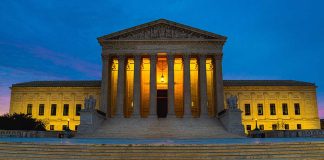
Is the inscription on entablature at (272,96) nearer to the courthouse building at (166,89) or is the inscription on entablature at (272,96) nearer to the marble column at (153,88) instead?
the courthouse building at (166,89)

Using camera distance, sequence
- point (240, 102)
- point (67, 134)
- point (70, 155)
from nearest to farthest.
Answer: point (70, 155)
point (67, 134)
point (240, 102)

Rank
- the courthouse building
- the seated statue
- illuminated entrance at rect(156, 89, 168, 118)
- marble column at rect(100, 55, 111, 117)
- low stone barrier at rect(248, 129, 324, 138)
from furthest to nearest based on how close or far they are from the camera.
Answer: illuminated entrance at rect(156, 89, 168, 118)
the courthouse building
marble column at rect(100, 55, 111, 117)
the seated statue
low stone barrier at rect(248, 129, 324, 138)

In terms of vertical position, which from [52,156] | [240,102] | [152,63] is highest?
[152,63]

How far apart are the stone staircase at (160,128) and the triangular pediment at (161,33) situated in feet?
39.4

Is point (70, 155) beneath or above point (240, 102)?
beneath

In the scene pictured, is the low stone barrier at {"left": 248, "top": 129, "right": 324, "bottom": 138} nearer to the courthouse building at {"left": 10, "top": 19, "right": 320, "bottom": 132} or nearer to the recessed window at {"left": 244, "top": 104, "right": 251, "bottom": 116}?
the courthouse building at {"left": 10, "top": 19, "right": 320, "bottom": 132}

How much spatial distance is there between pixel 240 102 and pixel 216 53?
1797 centimetres

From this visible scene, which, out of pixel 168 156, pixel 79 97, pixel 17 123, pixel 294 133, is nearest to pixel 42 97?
pixel 79 97

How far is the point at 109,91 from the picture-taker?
4581 cm

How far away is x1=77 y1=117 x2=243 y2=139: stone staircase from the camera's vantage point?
35.6 m

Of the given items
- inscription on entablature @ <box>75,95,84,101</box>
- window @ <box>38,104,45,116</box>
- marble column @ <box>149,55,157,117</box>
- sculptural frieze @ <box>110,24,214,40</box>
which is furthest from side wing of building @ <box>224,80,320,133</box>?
window @ <box>38,104,45,116</box>

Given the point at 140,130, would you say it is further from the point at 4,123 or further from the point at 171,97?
the point at 4,123

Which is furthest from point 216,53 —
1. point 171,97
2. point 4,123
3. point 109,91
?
point 4,123

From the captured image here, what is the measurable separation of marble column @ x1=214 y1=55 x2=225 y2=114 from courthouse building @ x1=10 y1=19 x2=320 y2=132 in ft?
0.22
